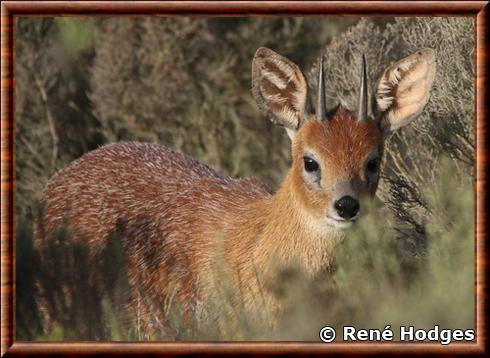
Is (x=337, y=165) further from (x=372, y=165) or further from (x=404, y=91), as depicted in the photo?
(x=404, y=91)

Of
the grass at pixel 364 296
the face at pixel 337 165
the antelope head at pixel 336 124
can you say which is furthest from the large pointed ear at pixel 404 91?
the grass at pixel 364 296

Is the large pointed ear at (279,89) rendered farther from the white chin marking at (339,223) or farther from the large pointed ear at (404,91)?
the white chin marking at (339,223)

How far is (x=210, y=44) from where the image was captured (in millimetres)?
14336

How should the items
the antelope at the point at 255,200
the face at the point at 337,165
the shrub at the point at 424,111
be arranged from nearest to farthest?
the face at the point at 337,165, the antelope at the point at 255,200, the shrub at the point at 424,111

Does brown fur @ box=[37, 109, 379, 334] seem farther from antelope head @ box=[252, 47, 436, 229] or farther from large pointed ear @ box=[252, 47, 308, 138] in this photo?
large pointed ear @ box=[252, 47, 308, 138]

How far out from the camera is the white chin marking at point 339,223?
773cm

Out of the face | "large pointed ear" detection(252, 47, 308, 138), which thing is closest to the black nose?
the face

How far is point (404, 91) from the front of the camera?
27.8 feet

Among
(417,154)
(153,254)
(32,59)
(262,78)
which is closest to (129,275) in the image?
(153,254)

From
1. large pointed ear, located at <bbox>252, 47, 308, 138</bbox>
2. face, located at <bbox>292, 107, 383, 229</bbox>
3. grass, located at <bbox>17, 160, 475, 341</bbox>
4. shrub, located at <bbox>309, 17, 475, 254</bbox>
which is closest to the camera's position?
grass, located at <bbox>17, 160, 475, 341</bbox>

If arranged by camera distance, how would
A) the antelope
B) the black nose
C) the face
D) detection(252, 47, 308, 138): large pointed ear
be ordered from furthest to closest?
detection(252, 47, 308, 138): large pointed ear, the antelope, the face, the black nose

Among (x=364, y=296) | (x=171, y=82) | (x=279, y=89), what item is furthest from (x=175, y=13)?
(x=171, y=82)

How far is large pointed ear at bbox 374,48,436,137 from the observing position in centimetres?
844

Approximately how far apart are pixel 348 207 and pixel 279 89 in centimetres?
117
